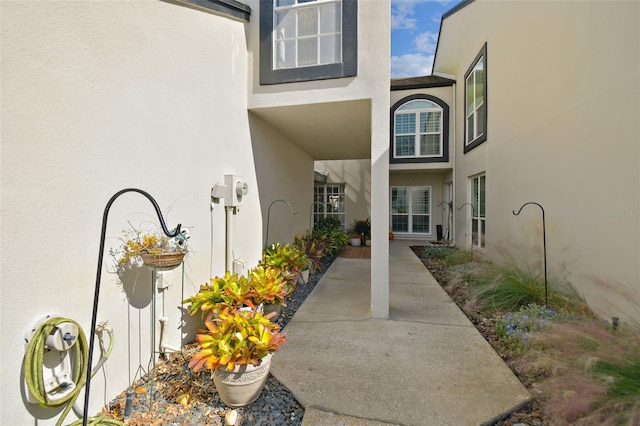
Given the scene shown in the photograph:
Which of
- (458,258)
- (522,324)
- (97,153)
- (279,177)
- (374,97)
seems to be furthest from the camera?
(458,258)

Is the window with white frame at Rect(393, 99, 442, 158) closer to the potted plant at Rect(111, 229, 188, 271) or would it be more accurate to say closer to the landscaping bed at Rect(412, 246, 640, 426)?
the landscaping bed at Rect(412, 246, 640, 426)

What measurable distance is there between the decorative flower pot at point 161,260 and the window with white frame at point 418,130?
10759mm

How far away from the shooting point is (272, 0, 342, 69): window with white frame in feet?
14.6

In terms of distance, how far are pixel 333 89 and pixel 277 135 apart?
2197 millimetres

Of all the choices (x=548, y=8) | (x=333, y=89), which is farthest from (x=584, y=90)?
(x=333, y=89)

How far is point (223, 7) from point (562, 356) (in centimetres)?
563

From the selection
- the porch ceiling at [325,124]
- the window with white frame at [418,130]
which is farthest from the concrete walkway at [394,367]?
the window with white frame at [418,130]

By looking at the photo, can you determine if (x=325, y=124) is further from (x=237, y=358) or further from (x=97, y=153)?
(x=237, y=358)

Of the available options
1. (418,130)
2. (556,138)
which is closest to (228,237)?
(556,138)

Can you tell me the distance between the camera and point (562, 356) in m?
2.57

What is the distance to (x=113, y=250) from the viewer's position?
2.47 metres

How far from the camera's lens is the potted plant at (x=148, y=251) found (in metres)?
2.51

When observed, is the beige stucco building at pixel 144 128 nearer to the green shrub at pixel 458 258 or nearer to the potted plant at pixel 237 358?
the potted plant at pixel 237 358

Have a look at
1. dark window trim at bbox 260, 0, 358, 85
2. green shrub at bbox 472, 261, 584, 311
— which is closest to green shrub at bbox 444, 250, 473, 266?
green shrub at bbox 472, 261, 584, 311
